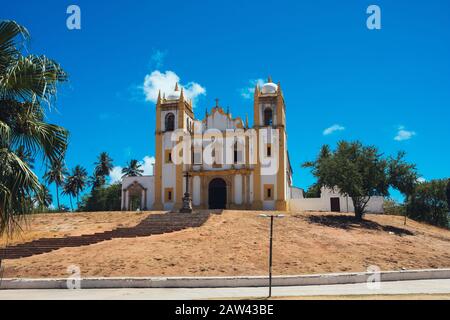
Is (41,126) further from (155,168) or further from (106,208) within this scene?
(106,208)

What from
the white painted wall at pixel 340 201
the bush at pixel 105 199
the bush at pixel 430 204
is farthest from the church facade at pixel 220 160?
the bush at pixel 105 199

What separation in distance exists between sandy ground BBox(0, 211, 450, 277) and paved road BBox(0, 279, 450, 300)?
277 centimetres

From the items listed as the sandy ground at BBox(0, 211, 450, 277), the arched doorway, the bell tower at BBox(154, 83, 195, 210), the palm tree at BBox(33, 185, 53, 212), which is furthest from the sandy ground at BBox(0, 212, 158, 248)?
the palm tree at BBox(33, 185, 53, 212)

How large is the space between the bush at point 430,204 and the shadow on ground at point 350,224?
17.4 meters

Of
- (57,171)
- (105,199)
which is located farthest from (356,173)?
(105,199)

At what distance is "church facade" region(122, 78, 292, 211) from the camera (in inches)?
1564

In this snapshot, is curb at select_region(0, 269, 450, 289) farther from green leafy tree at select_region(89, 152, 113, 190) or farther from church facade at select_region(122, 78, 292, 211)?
green leafy tree at select_region(89, 152, 113, 190)

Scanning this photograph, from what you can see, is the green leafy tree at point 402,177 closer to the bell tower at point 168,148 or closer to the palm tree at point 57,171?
the bell tower at point 168,148

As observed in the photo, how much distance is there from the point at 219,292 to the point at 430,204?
39425mm

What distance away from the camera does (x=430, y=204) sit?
155 ft

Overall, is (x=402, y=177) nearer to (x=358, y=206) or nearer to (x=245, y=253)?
(x=358, y=206)

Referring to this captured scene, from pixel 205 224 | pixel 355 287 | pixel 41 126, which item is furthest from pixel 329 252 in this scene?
pixel 41 126

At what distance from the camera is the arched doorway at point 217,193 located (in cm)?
4053

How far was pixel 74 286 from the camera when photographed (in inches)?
631
